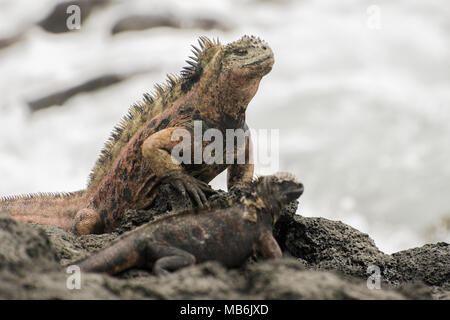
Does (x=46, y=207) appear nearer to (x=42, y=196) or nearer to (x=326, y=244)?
(x=42, y=196)

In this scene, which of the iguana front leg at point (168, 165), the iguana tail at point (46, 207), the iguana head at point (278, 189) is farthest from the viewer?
the iguana tail at point (46, 207)

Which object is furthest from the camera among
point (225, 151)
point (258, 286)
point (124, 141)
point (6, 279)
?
point (124, 141)

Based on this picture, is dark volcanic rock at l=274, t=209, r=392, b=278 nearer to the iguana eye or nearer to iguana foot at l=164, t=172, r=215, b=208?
iguana foot at l=164, t=172, r=215, b=208

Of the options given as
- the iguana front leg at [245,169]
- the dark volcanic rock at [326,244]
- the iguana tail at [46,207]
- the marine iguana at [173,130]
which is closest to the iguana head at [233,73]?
the marine iguana at [173,130]

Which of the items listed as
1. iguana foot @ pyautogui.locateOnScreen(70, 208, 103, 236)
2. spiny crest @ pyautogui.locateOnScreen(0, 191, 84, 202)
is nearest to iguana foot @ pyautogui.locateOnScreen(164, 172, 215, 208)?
iguana foot @ pyautogui.locateOnScreen(70, 208, 103, 236)

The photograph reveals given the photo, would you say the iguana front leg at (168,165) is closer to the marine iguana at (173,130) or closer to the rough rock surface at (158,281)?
the marine iguana at (173,130)

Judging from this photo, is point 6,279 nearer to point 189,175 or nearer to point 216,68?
point 189,175
